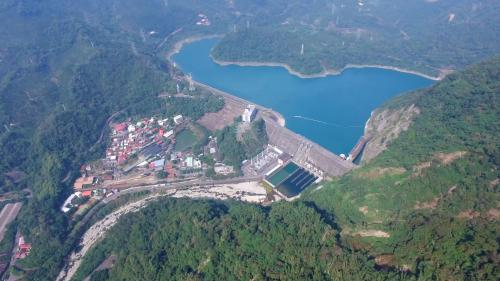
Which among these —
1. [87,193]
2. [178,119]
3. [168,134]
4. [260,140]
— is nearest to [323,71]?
[260,140]

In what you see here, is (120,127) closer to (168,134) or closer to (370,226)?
(168,134)

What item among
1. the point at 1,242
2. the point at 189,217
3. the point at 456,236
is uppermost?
the point at 456,236

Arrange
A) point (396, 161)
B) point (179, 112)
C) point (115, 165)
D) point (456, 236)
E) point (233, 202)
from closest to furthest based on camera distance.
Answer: point (456, 236), point (396, 161), point (233, 202), point (115, 165), point (179, 112)

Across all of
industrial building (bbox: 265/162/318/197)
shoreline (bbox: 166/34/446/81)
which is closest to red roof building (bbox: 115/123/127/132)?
industrial building (bbox: 265/162/318/197)

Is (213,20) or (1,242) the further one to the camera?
(213,20)

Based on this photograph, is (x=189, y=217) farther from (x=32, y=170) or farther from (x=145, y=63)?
(x=145, y=63)

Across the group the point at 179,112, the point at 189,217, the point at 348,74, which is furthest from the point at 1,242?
the point at 348,74

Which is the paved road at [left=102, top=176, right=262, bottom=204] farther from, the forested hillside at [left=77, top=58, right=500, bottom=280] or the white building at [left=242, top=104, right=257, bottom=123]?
the white building at [left=242, top=104, right=257, bottom=123]
